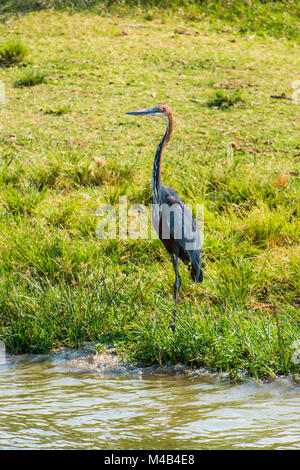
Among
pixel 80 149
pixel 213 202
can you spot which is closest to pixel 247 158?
pixel 213 202

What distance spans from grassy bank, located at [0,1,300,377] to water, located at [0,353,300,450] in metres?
0.24

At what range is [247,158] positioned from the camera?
8.12 metres

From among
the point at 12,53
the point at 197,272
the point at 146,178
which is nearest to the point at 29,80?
the point at 12,53

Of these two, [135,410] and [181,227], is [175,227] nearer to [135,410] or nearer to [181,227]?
[181,227]

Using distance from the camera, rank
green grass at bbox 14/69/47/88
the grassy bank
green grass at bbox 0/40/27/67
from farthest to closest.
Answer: green grass at bbox 0/40/27/67 < green grass at bbox 14/69/47/88 < the grassy bank

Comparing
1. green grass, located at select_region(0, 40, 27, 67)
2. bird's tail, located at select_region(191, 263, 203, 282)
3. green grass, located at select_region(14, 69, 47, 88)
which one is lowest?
bird's tail, located at select_region(191, 263, 203, 282)

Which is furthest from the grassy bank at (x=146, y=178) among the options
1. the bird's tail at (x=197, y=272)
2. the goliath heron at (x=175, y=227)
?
the goliath heron at (x=175, y=227)

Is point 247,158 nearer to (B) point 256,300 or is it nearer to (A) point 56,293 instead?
(B) point 256,300

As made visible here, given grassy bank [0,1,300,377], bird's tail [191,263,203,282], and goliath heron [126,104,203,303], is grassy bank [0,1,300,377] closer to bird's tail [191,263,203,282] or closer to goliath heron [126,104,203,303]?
bird's tail [191,263,203,282]

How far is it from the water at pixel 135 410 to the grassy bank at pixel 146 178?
0.78ft

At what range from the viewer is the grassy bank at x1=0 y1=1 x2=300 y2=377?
5.62 m

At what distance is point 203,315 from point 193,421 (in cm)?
115

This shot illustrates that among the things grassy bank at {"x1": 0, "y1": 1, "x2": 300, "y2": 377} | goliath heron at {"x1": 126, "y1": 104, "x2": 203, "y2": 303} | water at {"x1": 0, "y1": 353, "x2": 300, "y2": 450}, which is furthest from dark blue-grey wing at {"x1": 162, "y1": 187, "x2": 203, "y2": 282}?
water at {"x1": 0, "y1": 353, "x2": 300, "y2": 450}

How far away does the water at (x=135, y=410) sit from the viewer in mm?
4125
